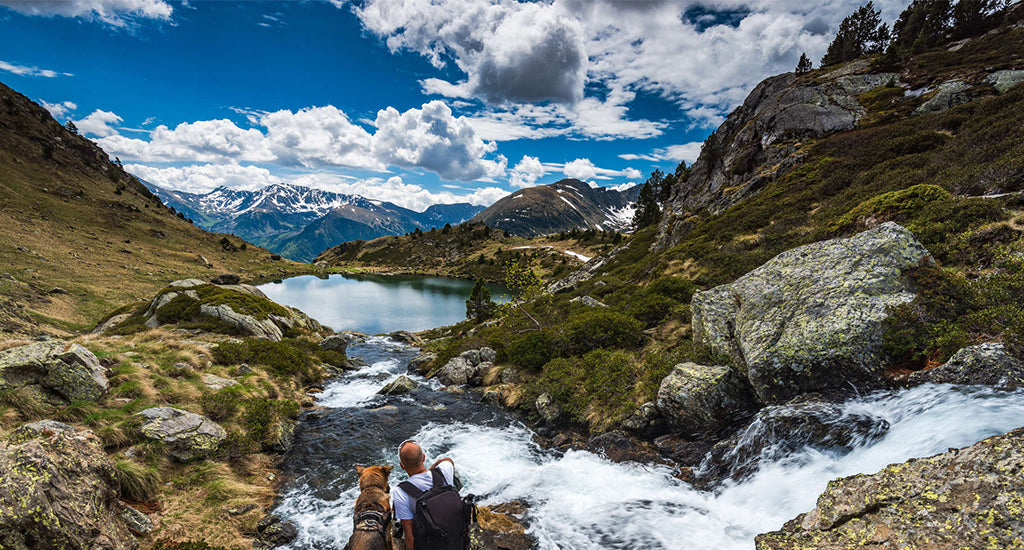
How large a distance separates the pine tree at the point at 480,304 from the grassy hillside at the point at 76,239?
37048mm

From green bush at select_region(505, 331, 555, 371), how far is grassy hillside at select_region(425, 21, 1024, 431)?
9 cm

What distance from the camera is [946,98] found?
35.3 meters

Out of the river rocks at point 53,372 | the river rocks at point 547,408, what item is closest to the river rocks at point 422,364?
the river rocks at point 547,408

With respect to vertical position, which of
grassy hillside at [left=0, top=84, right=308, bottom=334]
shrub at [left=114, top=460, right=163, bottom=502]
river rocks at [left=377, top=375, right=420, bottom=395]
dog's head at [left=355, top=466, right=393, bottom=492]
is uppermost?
grassy hillside at [left=0, top=84, right=308, bottom=334]

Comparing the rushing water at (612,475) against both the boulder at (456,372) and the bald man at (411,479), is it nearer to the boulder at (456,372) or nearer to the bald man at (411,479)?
the bald man at (411,479)

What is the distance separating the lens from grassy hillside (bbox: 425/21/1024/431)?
31.6 ft

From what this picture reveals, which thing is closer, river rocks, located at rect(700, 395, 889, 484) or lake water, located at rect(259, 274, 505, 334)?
river rocks, located at rect(700, 395, 889, 484)

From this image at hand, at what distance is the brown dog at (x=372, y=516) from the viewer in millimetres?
5865

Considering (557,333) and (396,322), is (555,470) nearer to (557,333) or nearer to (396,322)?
(557,333)

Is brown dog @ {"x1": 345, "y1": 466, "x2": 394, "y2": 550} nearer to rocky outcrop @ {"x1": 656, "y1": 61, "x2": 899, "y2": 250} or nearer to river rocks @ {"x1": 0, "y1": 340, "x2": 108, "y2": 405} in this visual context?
river rocks @ {"x1": 0, "y1": 340, "x2": 108, "y2": 405}

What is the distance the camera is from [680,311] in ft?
69.0

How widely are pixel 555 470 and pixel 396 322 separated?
5872cm

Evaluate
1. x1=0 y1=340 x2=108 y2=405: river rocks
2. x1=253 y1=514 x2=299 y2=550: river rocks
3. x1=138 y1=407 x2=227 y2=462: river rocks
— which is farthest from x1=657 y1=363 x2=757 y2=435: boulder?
x1=0 y1=340 x2=108 y2=405: river rocks

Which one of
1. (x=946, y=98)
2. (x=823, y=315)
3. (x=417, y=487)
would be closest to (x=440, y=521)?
(x=417, y=487)
